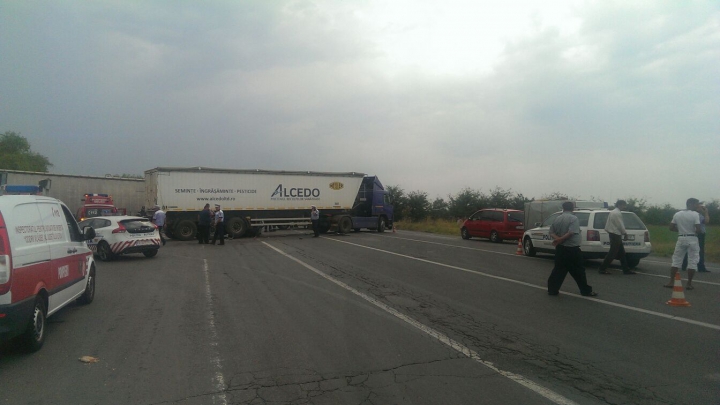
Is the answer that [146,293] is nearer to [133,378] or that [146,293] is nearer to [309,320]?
[309,320]

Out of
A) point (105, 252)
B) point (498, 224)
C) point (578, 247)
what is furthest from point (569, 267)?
point (498, 224)

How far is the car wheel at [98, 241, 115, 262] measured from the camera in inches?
628

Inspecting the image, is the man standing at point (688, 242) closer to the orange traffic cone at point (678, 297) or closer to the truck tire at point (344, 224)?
the orange traffic cone at point (678, 297)

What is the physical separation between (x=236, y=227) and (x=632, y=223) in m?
19.4

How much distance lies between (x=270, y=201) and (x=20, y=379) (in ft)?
75.9

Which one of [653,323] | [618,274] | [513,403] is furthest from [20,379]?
[618,274]

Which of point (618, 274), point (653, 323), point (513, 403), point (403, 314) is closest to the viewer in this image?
point (513, 403)

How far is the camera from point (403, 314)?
8117 mm

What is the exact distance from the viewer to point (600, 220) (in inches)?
550

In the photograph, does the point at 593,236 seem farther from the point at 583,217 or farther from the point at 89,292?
the point at 89,292

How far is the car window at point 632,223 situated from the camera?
13.5m

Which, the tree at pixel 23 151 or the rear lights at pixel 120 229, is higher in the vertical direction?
the tree at pixel 23 151

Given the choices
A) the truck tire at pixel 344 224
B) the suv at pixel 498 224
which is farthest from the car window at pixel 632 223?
the truck tire at pixel 344 224

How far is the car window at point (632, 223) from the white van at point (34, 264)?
1295 centimetres
